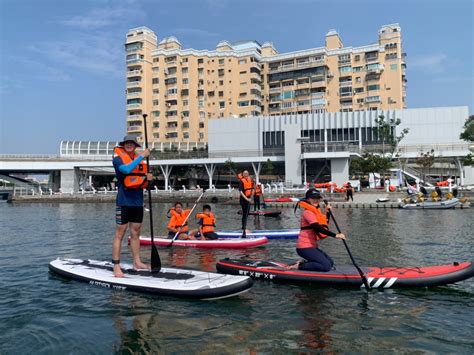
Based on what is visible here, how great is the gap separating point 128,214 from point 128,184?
2.23 feet

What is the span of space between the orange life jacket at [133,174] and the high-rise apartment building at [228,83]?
81629 mm

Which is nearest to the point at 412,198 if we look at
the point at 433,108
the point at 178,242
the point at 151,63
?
the point at 178,242

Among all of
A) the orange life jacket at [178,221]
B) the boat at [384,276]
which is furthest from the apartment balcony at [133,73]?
the boat at [384,276]

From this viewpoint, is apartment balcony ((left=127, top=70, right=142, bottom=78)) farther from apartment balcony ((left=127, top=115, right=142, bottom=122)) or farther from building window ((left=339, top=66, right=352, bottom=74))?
building window ((left=339, top=66, right=352, bottom=74))

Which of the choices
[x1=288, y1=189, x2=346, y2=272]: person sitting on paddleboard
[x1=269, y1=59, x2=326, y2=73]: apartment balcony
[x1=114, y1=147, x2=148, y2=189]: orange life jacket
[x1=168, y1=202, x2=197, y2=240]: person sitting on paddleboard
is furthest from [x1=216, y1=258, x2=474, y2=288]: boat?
[x1=269, y1=59, x2=326, y2=73]: apartment balcony

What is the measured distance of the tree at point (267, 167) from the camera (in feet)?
196

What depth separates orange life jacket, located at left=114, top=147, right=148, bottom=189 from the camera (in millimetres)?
8023

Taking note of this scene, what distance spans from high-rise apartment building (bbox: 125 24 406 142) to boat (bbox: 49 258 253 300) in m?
81.5

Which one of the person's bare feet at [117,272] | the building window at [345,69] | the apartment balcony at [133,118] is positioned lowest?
the person's bare feet at [117,272]

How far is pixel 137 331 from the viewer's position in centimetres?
623

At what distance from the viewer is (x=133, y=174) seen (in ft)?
26.4

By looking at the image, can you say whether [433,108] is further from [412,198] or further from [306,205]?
[306,205]

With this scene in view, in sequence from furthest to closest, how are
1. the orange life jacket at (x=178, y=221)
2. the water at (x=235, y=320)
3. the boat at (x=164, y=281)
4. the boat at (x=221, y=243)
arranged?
1. the orange life jacket at (x=178, y=221)
2. the boat at (x=221, y=243)
3. the boat at (x=164, y=281)
4. the water at (x=235, y=320)

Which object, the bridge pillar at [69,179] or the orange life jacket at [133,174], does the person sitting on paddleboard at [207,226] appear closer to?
the orange life jacket at [133,174]
